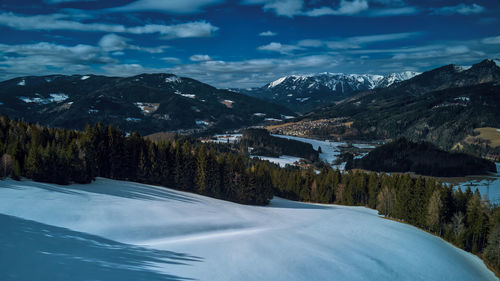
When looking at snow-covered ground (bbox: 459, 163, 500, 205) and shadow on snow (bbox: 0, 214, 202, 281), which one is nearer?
shadow on snow (bbox: 0, 214, 202, 281)

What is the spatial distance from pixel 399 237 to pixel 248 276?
29.8 meters

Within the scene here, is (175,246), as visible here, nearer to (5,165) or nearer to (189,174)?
(5,165)

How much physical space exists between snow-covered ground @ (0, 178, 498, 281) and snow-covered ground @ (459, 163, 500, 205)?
120 metres

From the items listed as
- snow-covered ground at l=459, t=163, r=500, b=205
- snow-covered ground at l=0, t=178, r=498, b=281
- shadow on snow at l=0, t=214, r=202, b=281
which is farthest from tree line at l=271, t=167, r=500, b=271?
snow-covered ground at l=459, t=163, r=500, b=205

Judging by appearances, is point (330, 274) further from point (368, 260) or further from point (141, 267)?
point (141, 267)

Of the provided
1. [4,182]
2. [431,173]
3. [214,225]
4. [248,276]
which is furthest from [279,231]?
[431,173]

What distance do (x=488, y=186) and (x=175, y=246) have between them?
18289 centimetres

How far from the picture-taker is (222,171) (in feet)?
227

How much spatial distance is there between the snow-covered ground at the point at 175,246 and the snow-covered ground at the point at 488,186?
395 ft

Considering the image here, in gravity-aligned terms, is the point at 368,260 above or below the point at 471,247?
above

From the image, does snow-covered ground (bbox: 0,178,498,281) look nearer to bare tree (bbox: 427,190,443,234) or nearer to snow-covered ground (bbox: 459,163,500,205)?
bare tree (bbox: 427,190,443,234)

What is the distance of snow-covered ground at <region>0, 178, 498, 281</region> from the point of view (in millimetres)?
17344

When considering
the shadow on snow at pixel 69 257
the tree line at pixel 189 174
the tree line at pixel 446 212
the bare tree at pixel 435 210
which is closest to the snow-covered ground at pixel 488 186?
the tree line at pixel 446 212

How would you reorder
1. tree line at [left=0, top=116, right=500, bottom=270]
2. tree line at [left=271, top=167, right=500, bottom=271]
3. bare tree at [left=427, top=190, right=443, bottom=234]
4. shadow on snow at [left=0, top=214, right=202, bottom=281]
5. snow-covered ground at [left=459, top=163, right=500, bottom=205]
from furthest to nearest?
snow-covered ground at [left=459, top=163, right=500, bottom=205]
bare tree at [left=427, top=190, right=443, bottom=234]
tree line at [left=271, top=167, right=500, bottom=271]
tree line at [left=0, top=116, right=500, bottom=270]
shadow on snow at [left=0, top=214, right=202, bottom=281]
